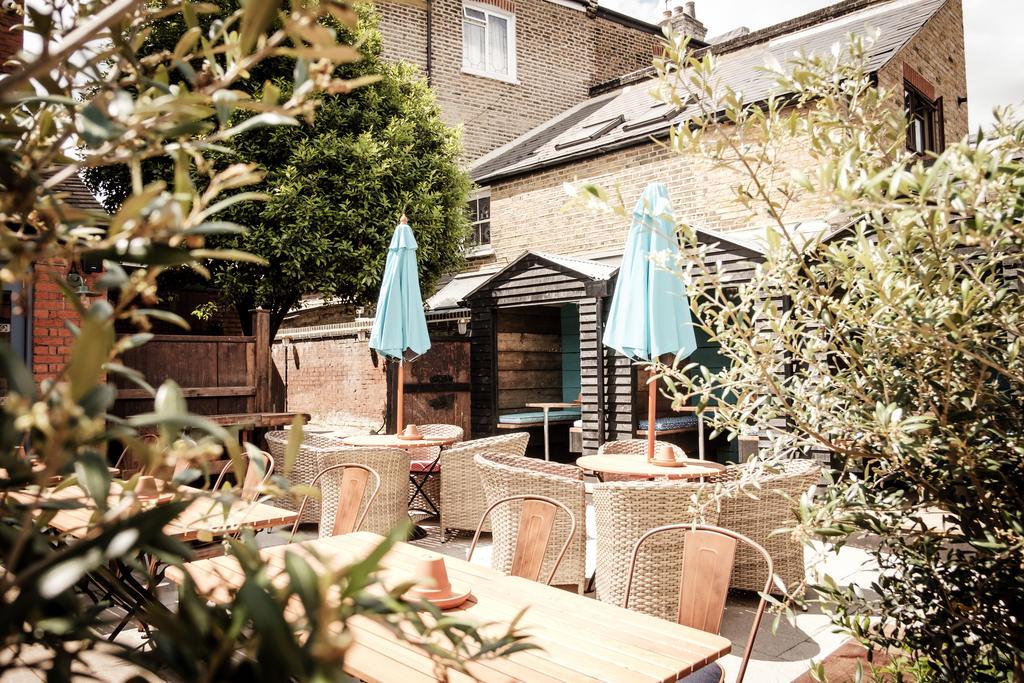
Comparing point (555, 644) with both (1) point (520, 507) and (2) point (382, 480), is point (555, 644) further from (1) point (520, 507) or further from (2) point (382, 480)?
(2) point (382, 480)

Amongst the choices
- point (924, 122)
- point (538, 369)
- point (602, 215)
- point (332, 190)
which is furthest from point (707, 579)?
point (924, 122)

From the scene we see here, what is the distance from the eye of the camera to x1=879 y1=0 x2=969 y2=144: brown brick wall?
397 inches

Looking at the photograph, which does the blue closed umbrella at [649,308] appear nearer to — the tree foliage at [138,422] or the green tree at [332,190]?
the green tree at [332,190]

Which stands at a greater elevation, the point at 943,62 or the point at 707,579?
the point at 943,62

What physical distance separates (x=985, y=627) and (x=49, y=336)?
760 centimetres

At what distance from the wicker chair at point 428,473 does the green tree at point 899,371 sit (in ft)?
17.2

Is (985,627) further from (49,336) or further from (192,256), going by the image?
(49,336)

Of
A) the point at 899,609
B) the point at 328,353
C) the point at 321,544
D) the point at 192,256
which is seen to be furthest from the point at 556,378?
the point at 192,256

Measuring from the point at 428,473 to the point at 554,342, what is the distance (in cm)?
512

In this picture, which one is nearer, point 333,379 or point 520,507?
point 520,507

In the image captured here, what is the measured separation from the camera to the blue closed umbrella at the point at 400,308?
7.52m

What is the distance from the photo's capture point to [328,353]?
13656mm

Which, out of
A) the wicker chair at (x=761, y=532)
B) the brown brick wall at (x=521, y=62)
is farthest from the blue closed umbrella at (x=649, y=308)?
the brown brick wall at (x=521, y=62)

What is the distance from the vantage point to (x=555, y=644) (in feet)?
6.93
